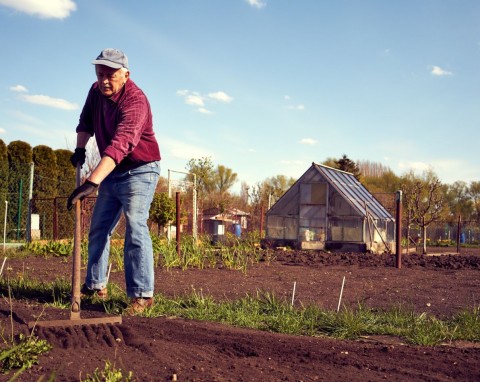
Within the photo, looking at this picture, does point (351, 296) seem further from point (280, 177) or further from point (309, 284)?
point (280, 177)

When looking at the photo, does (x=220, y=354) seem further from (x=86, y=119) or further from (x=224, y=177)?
(x=224, y=177)

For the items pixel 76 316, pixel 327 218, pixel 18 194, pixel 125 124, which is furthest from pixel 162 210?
pixel 76 316

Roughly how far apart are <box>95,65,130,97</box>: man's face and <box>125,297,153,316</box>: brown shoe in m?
1.41

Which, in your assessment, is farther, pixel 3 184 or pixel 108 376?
pixel 3 184

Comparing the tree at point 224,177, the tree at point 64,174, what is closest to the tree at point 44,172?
the tree at point 64,174

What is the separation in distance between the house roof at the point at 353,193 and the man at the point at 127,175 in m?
11.3

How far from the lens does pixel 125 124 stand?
12.0 ft

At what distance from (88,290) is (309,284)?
2.44 metres

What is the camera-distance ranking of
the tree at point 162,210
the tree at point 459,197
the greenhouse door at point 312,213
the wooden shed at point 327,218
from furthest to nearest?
Result: the tree at point 459,197 → the greenhouse door at point 312,213 → the wooden shed at point 327,218 → the tree at point 162,210

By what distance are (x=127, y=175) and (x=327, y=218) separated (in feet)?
39.4

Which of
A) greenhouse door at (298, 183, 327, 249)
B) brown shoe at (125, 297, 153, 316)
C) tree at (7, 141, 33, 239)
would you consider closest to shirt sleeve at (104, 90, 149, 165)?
brown shoe at (125, 297, 153, 316)

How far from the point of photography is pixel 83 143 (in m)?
4.33

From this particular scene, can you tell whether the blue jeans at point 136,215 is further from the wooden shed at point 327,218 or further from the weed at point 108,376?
the wooden shed at point 327,218

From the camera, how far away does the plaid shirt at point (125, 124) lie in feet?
11.8
